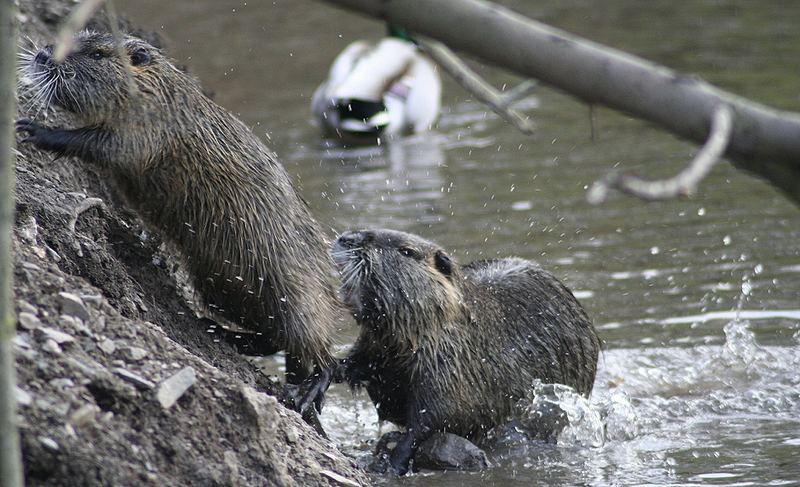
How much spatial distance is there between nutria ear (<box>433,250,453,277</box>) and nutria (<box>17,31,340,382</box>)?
41 centimetres

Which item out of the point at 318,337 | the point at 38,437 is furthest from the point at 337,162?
the point at 38,437

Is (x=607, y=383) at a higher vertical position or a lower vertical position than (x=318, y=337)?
lower

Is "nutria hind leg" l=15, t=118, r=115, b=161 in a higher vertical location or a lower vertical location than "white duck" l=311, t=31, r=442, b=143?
higher

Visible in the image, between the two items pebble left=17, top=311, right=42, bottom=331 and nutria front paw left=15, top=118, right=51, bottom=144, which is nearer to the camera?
pebble left=17, top=311, right=42, bottom=331

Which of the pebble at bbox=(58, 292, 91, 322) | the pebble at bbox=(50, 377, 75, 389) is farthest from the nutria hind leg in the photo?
the pebble at bbox=(50, 377, 75, 389)

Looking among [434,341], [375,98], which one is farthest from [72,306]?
[375,98]

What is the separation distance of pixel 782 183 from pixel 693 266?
4.29 metres

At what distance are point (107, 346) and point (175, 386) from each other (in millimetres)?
203

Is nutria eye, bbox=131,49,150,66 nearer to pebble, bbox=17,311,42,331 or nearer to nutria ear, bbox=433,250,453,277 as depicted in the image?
nutria ear, bbox=433,250,453,277

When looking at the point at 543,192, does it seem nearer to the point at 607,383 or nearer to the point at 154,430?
the point at 607,383

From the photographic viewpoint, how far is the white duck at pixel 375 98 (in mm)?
8734

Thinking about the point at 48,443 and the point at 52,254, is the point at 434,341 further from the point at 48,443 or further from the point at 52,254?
the point at 48,443

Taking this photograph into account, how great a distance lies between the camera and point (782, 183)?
5.86 ft

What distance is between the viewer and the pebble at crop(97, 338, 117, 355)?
2.87 meters
